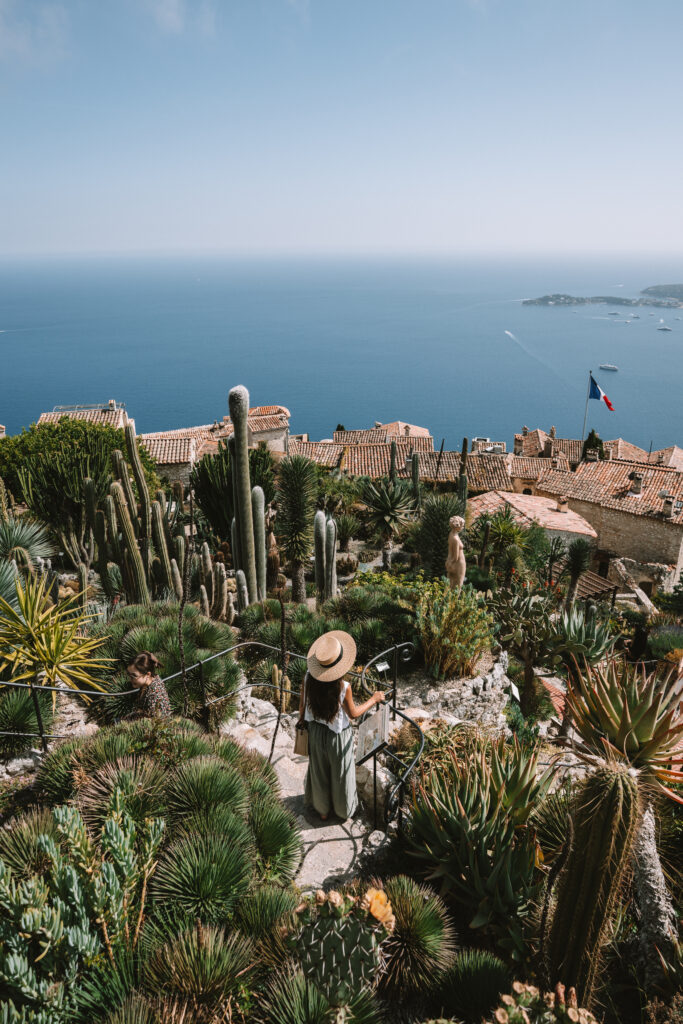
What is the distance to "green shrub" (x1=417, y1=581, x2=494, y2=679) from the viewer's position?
8539 millimetres

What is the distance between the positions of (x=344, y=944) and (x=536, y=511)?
25130mm

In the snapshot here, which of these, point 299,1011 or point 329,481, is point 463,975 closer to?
point 299,1011

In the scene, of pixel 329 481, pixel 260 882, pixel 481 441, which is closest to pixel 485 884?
pixel 260 882

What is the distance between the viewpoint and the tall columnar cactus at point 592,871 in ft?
10.7

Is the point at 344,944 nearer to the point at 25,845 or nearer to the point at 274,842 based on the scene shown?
the point at 274,842

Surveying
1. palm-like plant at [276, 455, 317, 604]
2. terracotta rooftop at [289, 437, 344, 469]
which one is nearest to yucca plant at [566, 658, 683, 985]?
palm-like plant at [276, 455, 317, 604]

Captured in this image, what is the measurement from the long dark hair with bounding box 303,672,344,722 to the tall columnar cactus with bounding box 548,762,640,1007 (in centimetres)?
181

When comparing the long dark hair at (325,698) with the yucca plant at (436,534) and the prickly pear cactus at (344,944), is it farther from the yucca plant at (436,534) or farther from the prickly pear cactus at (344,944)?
the yucca plant at (436,534)

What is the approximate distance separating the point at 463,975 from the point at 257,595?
9.30 meters

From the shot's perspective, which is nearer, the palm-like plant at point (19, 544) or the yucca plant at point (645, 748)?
the yucca plant at point (645, 748)

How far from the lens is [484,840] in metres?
4.49

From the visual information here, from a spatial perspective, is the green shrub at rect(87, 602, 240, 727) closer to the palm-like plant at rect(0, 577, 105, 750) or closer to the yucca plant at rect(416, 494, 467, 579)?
the palm-like plant at rect(0, 577, 105, 750)

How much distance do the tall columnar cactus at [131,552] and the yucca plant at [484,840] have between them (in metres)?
7.55

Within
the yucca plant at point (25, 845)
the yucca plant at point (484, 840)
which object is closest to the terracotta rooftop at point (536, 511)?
the yucca plant at point (484, 840)
